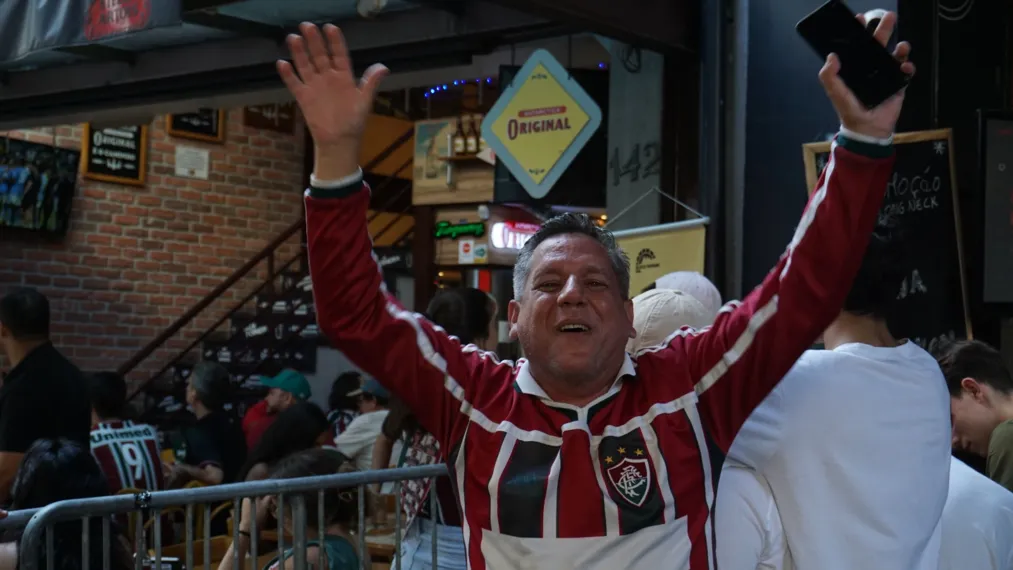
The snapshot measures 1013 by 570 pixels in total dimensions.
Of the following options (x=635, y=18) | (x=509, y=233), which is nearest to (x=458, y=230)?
(x=509, y=233)

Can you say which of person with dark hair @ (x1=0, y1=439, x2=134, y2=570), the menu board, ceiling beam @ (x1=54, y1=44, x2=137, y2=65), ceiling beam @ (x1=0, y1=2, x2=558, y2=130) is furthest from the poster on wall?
person with dark hair @ (x1=0, y1=439, x2=134, y2=570)

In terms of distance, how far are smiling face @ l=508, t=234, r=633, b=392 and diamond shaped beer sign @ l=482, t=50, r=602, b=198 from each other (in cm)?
312

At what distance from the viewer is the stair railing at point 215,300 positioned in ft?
32.6

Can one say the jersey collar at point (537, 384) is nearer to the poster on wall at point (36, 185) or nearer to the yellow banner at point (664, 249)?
the yellow banner at point (664, 249)

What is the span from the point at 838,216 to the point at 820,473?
1.83 ft

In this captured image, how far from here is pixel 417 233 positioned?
10.5m

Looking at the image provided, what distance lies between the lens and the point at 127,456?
5656 millimetres

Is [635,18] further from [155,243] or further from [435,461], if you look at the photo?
[155,243]

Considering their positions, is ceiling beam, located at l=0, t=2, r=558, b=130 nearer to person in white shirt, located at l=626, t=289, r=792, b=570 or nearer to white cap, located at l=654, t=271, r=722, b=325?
white cap, located at l=654, t=271, r=722, b=325

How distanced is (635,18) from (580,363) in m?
3.19

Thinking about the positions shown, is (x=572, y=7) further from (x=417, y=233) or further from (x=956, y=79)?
(x=417, y=233)

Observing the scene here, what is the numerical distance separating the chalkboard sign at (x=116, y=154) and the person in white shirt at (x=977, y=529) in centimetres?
836

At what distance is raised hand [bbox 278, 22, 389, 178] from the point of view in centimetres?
182

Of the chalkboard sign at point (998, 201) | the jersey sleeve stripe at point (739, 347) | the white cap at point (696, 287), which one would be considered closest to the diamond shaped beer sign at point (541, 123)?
the chalkboard sign at point (998, 201)
